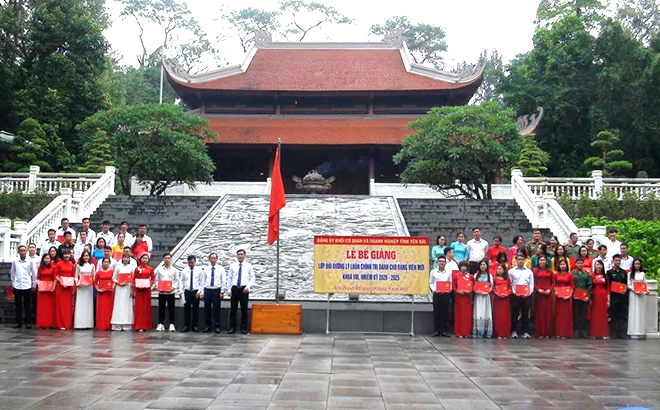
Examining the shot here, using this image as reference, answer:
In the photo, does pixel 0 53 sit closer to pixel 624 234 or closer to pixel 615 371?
pixel 624 234

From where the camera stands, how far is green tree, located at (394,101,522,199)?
2012 centimetres

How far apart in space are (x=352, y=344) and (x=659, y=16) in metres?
31.7

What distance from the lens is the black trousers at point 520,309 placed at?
10266 millimetres

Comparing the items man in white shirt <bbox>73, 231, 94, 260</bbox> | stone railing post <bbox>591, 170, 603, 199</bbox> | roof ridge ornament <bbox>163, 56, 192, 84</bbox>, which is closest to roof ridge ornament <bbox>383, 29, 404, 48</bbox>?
roof ridge ornament <bbox>163, 56, 192, 84</bbox>

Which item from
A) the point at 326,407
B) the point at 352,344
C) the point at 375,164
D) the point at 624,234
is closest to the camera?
the point at 326,407

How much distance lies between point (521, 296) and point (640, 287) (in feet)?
6.17

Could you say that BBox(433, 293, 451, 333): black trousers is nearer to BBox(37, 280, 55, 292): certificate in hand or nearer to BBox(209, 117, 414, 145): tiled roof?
BBox(37, 280, 55, 292): certificate in hand

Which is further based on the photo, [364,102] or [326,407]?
[364,102]

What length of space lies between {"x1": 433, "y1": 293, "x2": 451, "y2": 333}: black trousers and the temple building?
52.2 feet

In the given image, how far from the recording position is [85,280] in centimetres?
1040

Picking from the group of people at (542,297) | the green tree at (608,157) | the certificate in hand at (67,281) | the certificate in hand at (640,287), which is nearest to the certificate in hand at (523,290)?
the group of people at (542,297)

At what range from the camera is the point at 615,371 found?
705cm

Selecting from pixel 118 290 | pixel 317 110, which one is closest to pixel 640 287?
pixel 118 290

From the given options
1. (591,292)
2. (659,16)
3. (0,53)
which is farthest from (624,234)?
(0,53)
